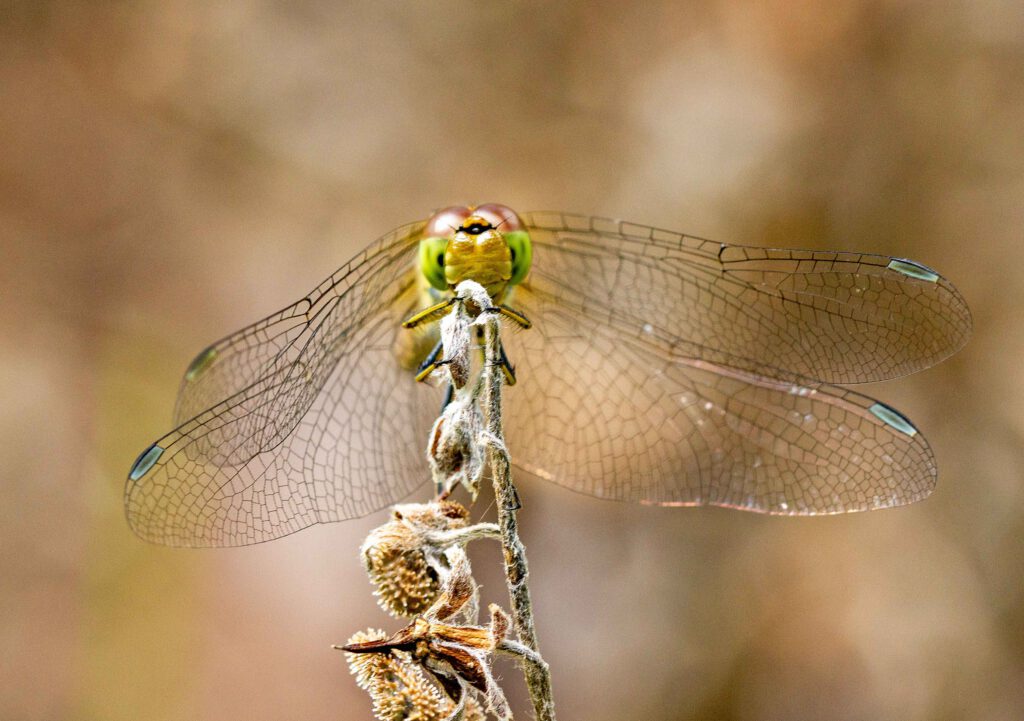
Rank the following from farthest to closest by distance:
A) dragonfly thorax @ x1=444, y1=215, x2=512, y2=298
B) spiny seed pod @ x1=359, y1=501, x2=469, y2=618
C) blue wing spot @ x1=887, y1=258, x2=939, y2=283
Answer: blue wing spot @ x1=887, y1=258, x2=939, y2=283 → dragonfly thorax @ x1=444, y1=215, x2=512, y2=298 → spiny seed pod @ x1=359, y1=501, x2=469, y2=618

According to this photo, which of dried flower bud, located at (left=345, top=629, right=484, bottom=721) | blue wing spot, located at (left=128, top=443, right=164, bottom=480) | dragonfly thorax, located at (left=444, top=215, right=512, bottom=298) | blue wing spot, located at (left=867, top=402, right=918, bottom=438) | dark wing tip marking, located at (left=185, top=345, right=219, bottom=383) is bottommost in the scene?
dried flower bud, located at (left=345, top=629, right=484, bottom=721)

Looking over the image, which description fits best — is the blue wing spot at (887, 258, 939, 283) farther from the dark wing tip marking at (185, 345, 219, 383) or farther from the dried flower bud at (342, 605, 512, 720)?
the dark wing tip marking at (185, 345, 219, 383)

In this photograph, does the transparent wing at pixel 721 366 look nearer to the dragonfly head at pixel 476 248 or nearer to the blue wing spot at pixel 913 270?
the blue wing spot at pixel 913 270

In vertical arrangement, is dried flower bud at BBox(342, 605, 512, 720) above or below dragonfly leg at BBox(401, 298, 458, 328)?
below

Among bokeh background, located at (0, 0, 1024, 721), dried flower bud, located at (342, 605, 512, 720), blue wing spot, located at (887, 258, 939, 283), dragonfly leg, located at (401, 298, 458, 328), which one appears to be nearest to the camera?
dried flower bud, located at (342, 605, 512, 720)

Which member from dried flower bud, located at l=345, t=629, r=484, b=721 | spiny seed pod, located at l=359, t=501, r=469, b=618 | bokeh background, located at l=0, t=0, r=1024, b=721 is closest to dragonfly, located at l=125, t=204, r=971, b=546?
spiny seed pod, located at l=359, t=501, r=469, b=618

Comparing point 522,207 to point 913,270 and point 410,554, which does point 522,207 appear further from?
point 410,554

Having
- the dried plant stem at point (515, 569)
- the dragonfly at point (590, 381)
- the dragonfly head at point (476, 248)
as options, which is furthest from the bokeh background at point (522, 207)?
the dried plant stem at point (515, 569)
